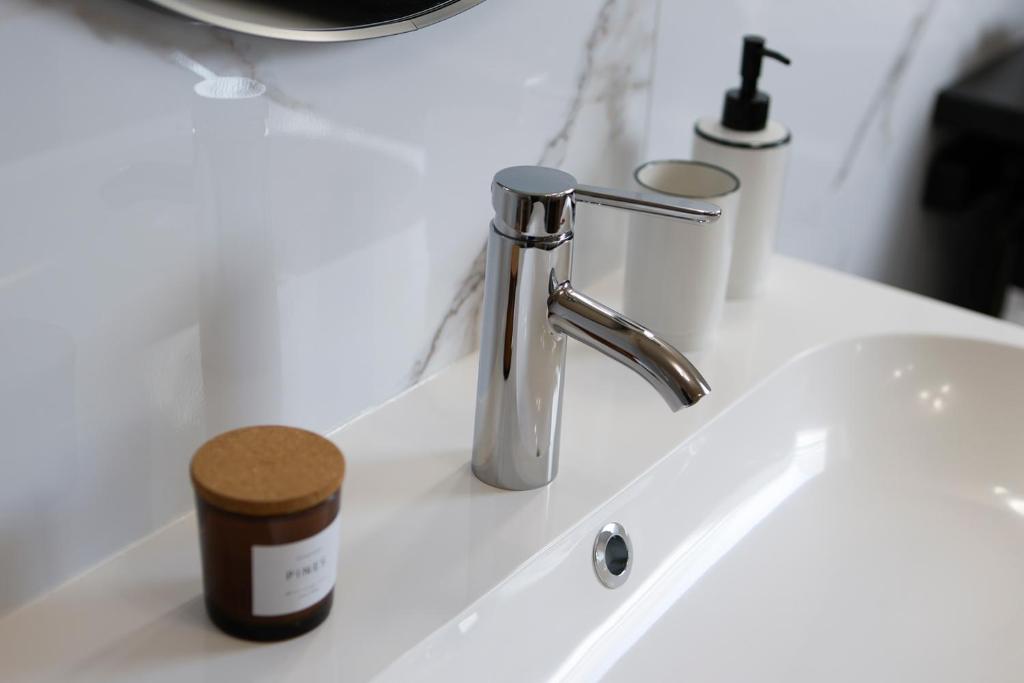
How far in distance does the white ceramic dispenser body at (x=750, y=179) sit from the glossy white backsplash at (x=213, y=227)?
14cm

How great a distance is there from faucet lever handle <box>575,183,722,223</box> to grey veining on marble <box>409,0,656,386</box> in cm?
15

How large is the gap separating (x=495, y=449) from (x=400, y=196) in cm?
15

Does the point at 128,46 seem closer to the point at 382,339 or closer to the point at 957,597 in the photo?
the point at 382,339

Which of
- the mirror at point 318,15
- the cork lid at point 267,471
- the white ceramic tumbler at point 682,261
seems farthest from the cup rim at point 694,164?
the cork lid at point 267,471

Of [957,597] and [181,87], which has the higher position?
[181,87]

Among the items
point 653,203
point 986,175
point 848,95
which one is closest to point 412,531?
point 653,203

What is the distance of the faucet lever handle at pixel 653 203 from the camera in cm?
52

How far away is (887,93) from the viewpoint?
3.72 ft

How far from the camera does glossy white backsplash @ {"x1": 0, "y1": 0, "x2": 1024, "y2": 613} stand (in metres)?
0.43

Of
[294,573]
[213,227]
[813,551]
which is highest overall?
[213,227]

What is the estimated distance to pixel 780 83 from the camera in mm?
952

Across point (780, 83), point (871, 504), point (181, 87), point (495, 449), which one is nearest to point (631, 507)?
point (495, 449)

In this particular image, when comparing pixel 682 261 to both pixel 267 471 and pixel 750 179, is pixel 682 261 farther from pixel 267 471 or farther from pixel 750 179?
pixel 267 471

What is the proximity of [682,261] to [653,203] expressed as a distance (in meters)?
0.18
